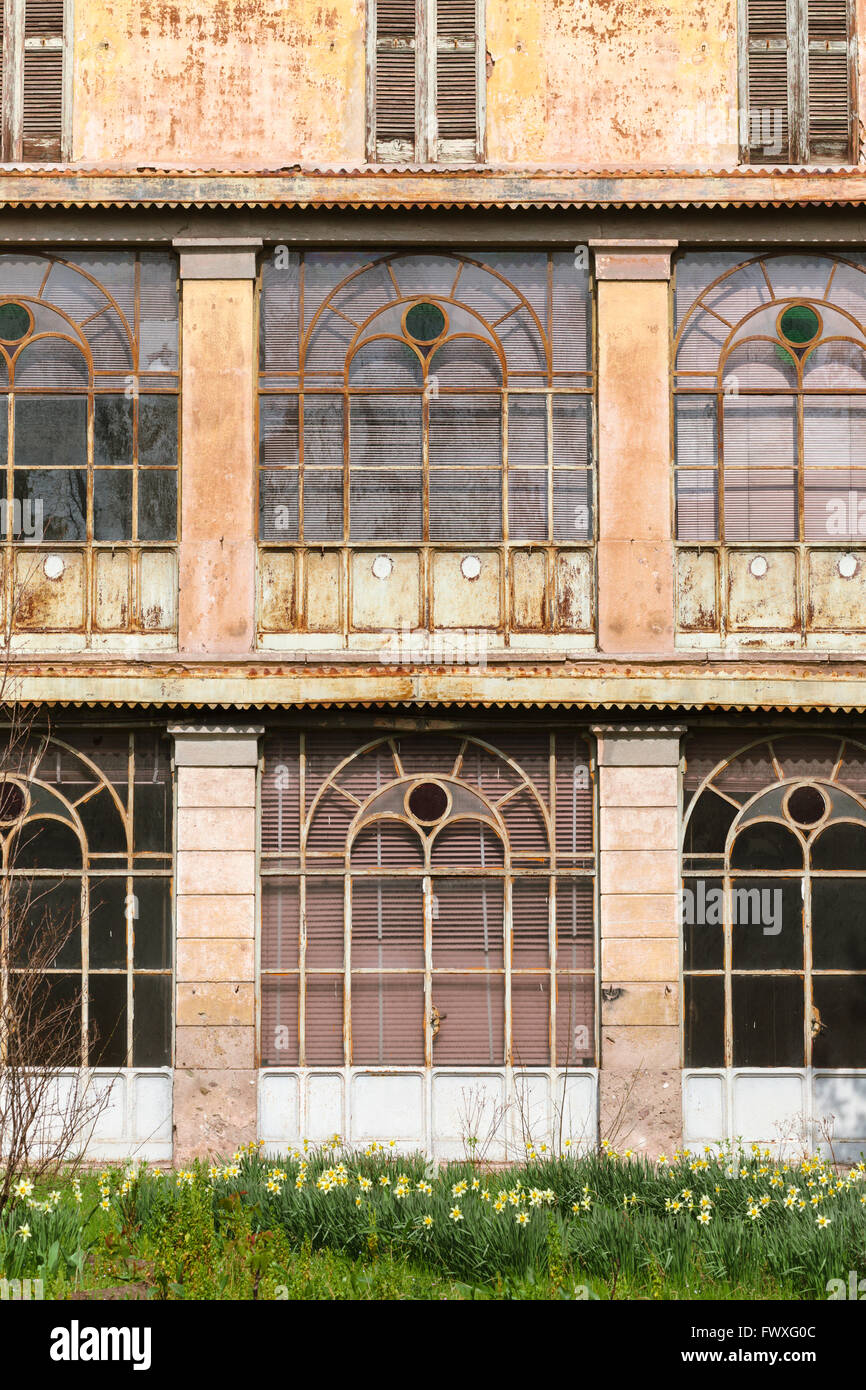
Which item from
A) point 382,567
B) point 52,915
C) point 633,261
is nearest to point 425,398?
point 382,567

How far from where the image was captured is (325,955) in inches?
541

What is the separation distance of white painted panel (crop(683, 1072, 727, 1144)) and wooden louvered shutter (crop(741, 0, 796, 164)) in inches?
331

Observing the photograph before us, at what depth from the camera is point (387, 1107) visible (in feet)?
44.6

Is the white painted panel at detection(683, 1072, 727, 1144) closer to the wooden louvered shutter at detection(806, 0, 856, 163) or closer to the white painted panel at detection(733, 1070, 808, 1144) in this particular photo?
the white painted panel at detection(733, 1070, 808, 1144)

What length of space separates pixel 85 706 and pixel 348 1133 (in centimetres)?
446

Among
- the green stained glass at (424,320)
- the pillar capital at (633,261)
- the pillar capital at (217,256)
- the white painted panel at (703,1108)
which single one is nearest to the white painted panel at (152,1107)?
the white painted panel at (703,1108)

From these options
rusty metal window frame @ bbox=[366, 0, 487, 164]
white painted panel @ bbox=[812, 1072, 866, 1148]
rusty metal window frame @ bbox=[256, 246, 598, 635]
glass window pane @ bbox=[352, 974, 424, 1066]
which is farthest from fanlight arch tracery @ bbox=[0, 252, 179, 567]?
white painted panel @ bbox=[812, 1072, 866, 1148]

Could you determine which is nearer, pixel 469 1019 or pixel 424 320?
pixel 469 1019

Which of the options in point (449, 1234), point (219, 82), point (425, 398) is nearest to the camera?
point (449, 1234)

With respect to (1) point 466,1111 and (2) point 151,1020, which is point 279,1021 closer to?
(2) point 151,1020

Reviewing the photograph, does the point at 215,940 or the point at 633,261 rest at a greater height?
the point at 633,261

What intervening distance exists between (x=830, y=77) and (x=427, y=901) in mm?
8541
